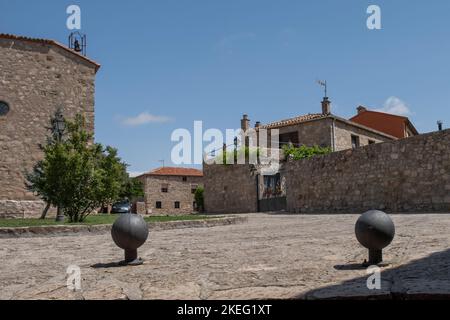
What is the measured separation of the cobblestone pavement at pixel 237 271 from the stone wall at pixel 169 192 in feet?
119

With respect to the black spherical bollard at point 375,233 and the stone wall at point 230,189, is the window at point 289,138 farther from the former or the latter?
the black spherical bollard at point 375,233

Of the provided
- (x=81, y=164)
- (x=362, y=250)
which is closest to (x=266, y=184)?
(x=81, y=164)

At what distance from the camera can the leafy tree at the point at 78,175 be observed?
1159cm

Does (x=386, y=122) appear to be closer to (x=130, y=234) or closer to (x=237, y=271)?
(x=130, y=234)

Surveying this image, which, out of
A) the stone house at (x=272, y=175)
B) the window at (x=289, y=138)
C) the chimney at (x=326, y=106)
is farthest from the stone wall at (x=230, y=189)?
the chimney at (x=326, y=106)

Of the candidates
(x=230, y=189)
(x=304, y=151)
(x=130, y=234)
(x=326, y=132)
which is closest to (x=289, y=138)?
(x=326, y=132)


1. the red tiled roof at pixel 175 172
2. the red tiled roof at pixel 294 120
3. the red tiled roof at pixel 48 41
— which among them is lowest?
the red tiled roof at pixel 175 172

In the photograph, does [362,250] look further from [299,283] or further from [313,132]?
[313,132]

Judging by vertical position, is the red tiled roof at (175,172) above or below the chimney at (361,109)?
below

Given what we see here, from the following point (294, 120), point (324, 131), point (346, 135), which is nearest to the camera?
point (324, 131)

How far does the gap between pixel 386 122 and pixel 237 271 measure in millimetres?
32649

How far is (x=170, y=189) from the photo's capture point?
147 ft

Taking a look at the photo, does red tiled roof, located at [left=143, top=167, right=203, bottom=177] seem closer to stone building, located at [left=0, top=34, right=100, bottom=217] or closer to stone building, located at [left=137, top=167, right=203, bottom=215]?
stone building, located at [left=137, top=167, right=203, bottom=215]
